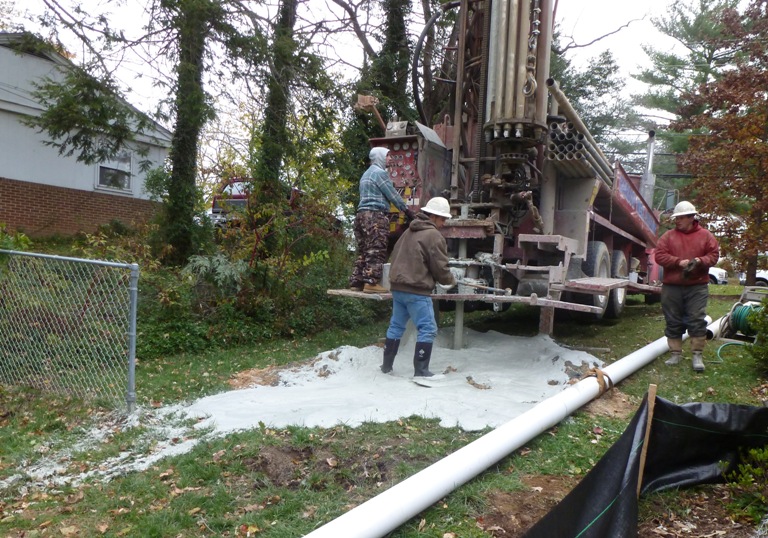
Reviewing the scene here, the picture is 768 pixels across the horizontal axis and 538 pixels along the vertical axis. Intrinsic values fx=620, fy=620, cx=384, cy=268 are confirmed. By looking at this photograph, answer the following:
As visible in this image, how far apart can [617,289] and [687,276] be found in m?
3.30

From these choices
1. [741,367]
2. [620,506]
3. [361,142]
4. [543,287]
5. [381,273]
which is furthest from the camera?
[361,142]

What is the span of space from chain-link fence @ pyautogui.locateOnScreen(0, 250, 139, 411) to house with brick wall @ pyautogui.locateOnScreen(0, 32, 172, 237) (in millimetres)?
9138

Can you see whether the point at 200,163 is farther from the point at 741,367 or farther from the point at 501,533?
the point at 501,533

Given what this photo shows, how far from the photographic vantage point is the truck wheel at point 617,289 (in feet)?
31.7

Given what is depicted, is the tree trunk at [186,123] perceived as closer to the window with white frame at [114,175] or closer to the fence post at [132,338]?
the fence post at [132,338]

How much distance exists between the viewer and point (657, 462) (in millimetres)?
3584

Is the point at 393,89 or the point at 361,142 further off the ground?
the point at 393,89

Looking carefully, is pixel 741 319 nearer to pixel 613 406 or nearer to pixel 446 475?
pixel 613 406

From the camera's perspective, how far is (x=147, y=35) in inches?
363

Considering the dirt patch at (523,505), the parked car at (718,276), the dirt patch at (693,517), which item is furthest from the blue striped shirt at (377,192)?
the parked car at (718,276)

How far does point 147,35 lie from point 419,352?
21.3 feet

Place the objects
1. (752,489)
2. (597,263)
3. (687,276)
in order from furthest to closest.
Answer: (597,263) < (687,276) < (752,489)

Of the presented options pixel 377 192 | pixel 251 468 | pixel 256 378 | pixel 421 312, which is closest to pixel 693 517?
pixel 251 468

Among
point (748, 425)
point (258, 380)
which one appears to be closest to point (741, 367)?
point (748, 425)
